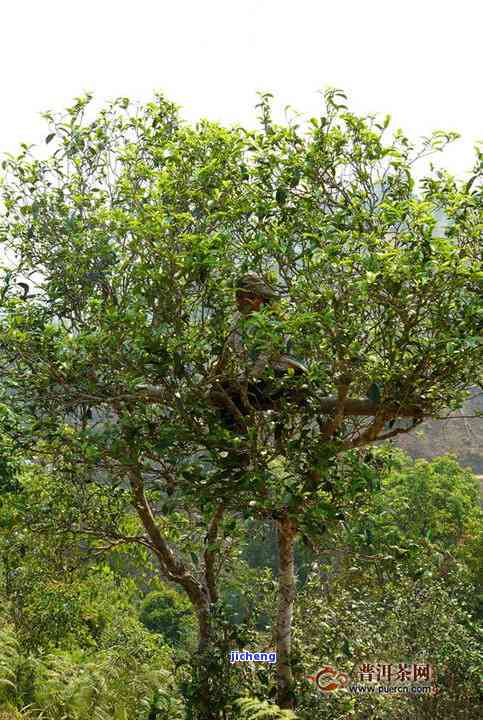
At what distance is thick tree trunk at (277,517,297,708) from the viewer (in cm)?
683

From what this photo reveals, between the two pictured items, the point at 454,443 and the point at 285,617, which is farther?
the point at 454,443

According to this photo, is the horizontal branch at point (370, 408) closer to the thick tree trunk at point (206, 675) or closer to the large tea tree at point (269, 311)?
the large tea tree at point (269, 311)

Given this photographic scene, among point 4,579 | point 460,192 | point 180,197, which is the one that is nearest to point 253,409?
point 180,197

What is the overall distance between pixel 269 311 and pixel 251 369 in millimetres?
Answer: 576

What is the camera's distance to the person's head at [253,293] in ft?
18.5

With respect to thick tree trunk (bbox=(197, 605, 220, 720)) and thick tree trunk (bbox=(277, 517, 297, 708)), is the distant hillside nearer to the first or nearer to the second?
thick tree trunk (bbox=(197, 605, 220, 720))

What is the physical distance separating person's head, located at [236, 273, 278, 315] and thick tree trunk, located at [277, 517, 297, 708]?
7.05ft

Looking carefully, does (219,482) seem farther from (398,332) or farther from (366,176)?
(366,176)

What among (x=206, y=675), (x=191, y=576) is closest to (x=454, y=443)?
(x=191, y=576)

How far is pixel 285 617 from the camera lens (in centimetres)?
686

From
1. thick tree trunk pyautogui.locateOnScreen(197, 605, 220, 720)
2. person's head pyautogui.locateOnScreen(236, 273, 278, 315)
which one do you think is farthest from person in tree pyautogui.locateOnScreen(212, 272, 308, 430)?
thick tree trunk pyautogui.locateOnScreen(197, 605, 220, 720)

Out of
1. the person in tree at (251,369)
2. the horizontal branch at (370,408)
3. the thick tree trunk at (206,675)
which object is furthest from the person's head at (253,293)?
the thick tree trunk at (206,675)

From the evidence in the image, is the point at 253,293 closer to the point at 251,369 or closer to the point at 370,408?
the point at 251,369

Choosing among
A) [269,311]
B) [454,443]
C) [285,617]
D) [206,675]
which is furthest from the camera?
[454,443]
